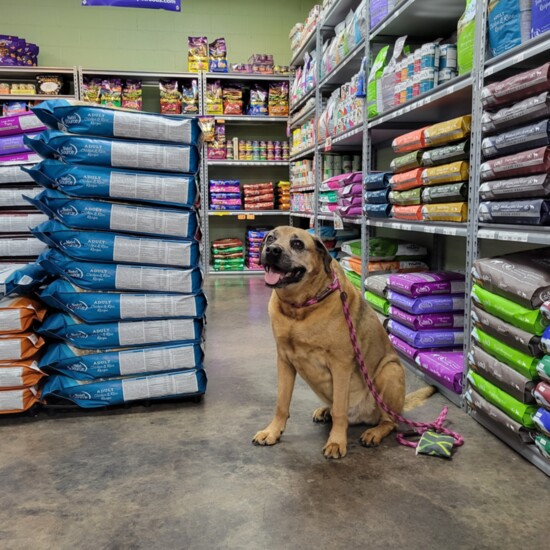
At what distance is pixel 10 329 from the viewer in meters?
2.48

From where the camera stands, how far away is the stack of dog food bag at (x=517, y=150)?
6.62 feet

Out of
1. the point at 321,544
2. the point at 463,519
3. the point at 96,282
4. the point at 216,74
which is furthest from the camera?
the point at 216,74

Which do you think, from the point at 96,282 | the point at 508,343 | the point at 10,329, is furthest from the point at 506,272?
the point at 10,329

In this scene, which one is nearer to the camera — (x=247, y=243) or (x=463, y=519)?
(x=463, y=519)

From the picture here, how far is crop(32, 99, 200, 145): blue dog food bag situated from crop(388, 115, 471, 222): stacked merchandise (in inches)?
52.7

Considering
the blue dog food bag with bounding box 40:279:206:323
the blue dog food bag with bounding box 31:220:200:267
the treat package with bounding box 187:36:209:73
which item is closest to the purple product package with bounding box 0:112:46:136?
the blue dog food bag with bounding box 31:220:200:267

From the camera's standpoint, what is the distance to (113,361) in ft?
8.59

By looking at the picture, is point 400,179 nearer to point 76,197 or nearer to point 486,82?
point 486,82

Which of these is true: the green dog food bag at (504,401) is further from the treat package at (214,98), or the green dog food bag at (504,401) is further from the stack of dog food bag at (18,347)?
the treat package at (214,98)

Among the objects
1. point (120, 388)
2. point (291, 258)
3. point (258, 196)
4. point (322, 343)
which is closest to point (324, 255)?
point (291, 258)

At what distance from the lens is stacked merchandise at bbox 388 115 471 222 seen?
8.91 feet

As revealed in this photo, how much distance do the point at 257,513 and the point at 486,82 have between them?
2.19 m

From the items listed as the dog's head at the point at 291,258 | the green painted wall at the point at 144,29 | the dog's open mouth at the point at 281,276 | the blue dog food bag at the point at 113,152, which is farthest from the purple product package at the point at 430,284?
the green painted wall at the point at 144,29

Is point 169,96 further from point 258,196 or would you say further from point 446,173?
point 446,173
